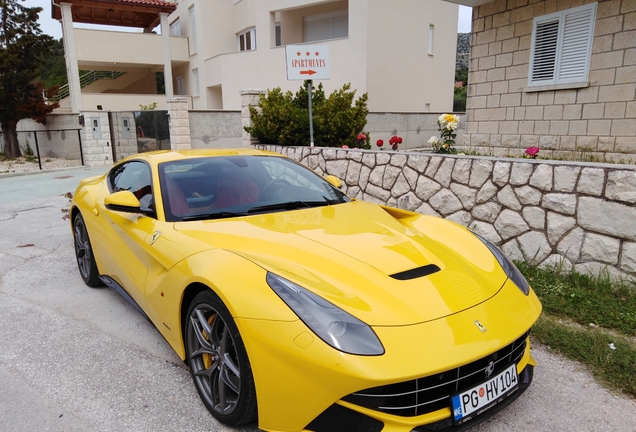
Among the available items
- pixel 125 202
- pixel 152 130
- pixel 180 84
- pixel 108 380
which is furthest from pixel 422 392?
pixel 180 84

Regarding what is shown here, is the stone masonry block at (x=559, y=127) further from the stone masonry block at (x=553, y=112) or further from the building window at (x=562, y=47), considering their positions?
the building window at (x=562, y=47)

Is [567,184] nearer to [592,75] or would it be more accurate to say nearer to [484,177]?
[484,177]

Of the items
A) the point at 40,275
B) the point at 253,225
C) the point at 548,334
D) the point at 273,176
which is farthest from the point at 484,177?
the point at 40,275

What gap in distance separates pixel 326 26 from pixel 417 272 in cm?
1914

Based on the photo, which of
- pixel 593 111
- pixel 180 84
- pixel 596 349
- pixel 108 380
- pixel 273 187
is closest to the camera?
pixel 108 380

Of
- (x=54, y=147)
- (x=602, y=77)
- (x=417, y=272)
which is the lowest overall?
(x=54, y=147)

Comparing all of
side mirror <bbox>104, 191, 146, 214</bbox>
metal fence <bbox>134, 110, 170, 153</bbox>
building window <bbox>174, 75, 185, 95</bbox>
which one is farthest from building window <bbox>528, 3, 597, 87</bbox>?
building window <bbox>174, 75, 185, 95</bbox>

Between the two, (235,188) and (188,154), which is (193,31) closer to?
(188,154)

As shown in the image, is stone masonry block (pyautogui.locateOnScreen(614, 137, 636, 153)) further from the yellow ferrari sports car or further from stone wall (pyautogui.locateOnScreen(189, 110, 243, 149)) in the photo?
stone wall (pyautogui.locateOnScreen(189, 110, 243, 149))

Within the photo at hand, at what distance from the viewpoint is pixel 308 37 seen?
2023cm

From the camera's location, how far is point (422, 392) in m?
1.86

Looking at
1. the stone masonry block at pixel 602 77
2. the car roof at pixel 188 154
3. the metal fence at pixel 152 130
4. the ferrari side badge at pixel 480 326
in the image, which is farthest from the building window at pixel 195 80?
the ferrari side badge at pixel 480 326

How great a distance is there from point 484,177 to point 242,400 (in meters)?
3.71

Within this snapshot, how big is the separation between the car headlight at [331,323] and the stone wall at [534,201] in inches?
118
